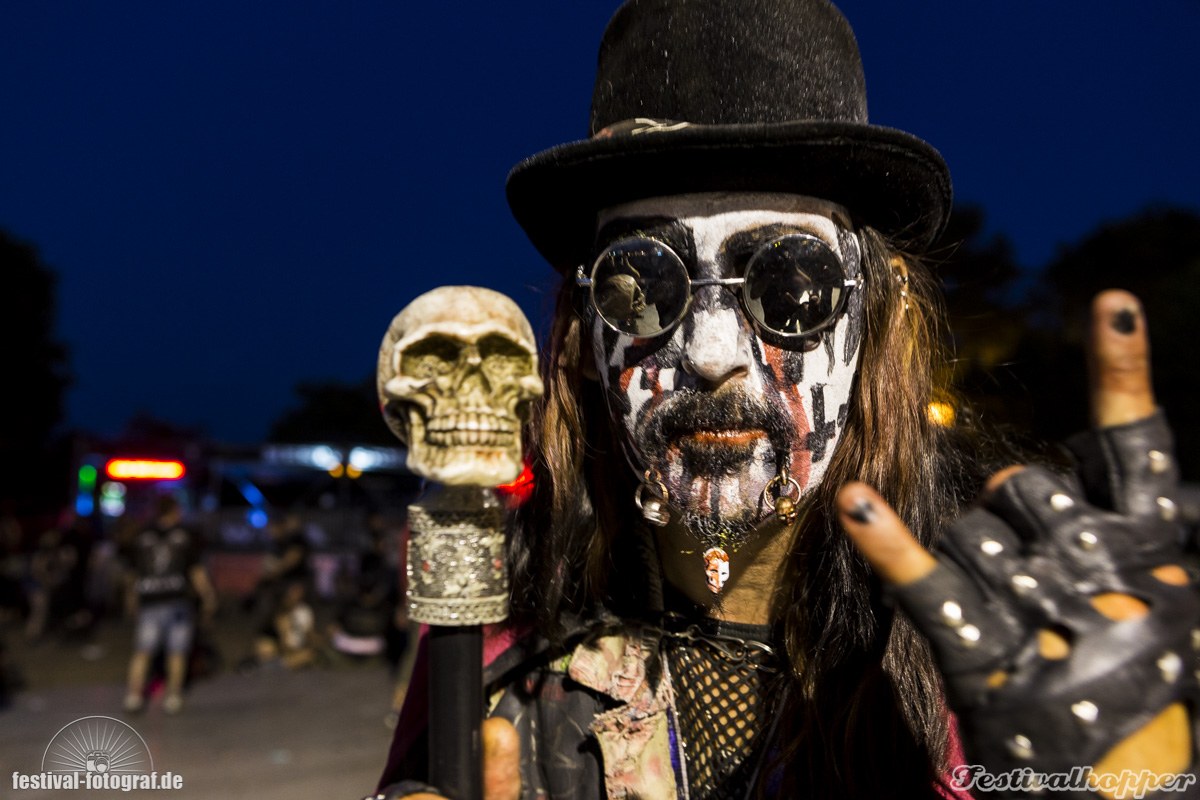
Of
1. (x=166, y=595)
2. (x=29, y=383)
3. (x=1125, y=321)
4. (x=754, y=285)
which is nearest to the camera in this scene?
(x=1125, y=321)

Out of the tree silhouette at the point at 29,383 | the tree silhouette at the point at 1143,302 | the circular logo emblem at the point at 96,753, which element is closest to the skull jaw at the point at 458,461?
the circular logo emblem at the point at 96,753

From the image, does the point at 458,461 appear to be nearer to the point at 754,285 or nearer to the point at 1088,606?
the point at 754,285

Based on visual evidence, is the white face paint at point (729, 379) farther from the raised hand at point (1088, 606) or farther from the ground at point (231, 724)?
the ground at point (231, 724)

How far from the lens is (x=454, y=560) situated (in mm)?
1265

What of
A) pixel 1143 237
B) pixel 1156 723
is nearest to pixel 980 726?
pixel 1156 723

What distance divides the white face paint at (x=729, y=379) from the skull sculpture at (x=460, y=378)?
0.51 metres

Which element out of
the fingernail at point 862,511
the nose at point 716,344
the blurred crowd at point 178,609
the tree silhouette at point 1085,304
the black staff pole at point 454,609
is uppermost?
the tree silhouette at point 1085,304

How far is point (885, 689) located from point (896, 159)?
109 centimetres

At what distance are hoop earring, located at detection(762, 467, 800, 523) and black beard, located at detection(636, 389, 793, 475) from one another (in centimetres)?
4

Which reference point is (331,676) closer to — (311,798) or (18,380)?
(311,798)

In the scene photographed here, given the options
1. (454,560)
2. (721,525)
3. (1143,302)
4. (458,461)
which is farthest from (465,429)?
(1143,302)

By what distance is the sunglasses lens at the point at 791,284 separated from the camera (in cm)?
163

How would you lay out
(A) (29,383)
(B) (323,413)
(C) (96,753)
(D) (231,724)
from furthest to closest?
(B) (323,413) → (A) (29,383) → (D) (231,724) → (C) (96,753)

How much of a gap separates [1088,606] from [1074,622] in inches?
1.1
